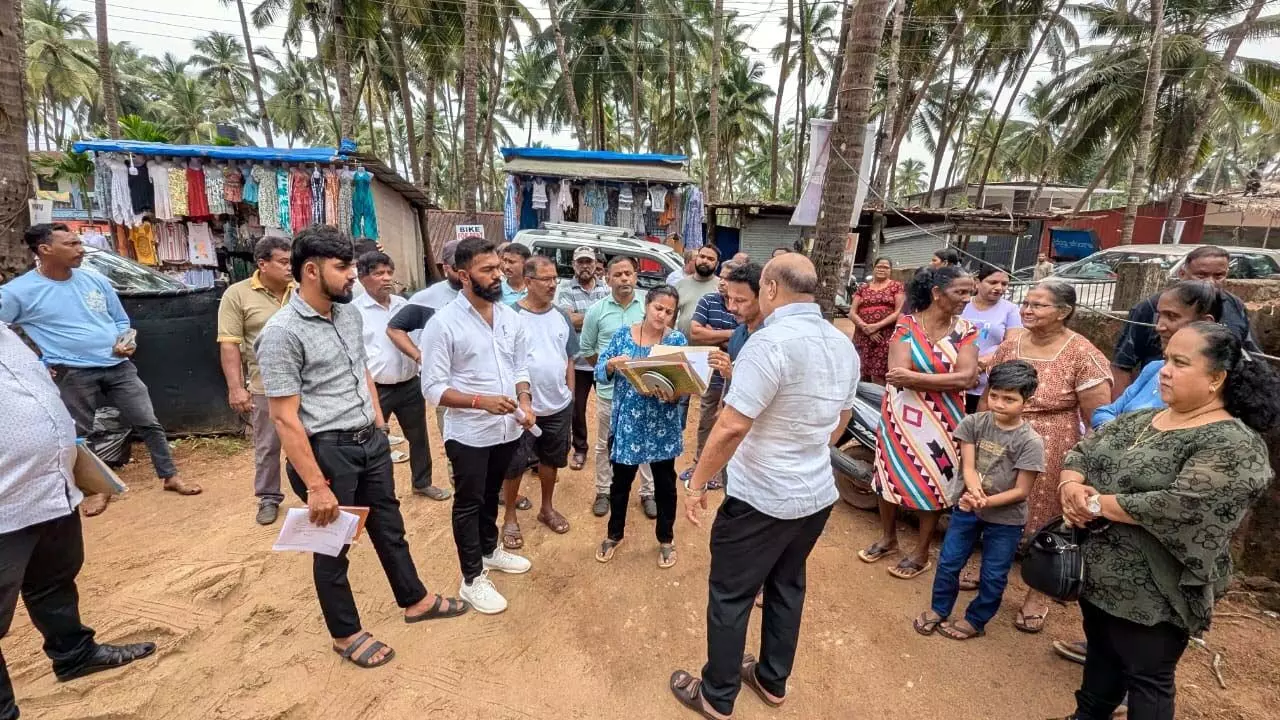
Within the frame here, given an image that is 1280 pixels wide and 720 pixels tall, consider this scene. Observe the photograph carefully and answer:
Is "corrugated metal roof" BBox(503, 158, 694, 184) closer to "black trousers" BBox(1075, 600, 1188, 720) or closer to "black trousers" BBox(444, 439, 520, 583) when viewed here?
"black trousers" BBox(444, 439, 520, 583)

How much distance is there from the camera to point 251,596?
3.01 m

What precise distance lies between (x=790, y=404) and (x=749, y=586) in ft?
2.42

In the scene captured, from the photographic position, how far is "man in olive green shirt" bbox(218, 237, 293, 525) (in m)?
3.51

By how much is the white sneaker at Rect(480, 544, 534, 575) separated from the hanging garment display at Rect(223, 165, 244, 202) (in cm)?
823

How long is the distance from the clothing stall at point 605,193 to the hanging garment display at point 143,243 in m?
5.59

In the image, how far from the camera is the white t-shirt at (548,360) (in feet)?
11.3

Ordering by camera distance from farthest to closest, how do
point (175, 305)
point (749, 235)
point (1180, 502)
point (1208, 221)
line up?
point (1208, 221), point (749, 235), point (175, 305), point (1180, 502)

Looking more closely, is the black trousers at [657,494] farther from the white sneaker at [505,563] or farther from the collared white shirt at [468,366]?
the collared white shirt at [468,366]

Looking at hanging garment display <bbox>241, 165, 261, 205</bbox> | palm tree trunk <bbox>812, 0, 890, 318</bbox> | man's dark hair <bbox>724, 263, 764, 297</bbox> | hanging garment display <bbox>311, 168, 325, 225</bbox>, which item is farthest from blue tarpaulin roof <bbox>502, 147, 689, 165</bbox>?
man's dark hair <bbox>724, 263, 764, 297</bbox>

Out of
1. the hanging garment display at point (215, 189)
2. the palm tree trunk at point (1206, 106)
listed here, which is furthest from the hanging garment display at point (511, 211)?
the palm tree trunk at point (1206, 106)

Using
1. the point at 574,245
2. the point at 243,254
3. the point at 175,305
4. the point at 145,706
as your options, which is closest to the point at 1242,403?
the point at 145,706

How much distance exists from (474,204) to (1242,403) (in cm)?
1148

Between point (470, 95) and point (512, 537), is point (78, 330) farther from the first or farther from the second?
point (470, 95)

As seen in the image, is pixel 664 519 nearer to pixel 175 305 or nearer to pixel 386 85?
pixel 175 305
